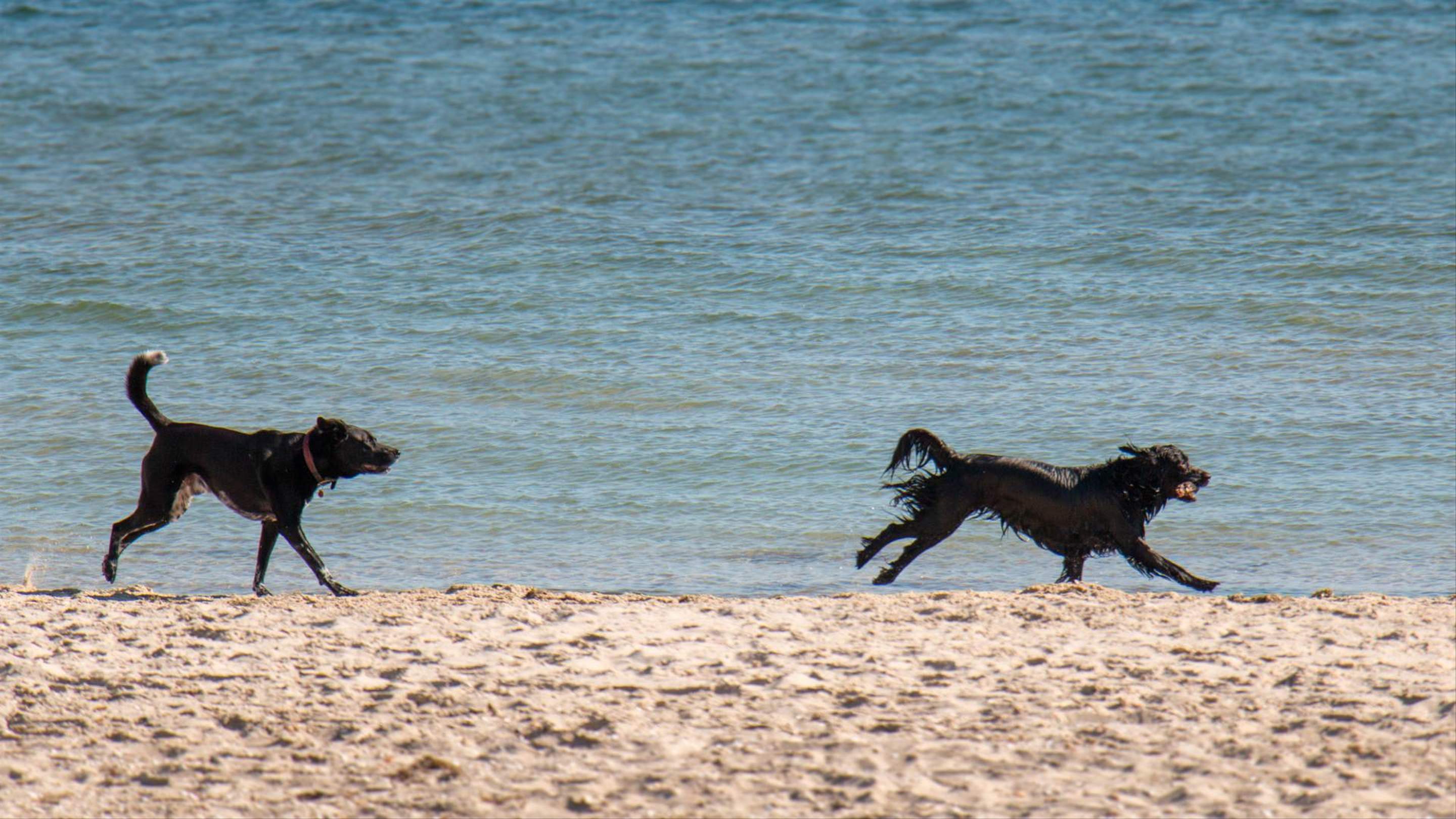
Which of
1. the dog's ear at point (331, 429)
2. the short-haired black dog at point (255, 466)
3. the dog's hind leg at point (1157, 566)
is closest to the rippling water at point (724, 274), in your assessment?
the dog's hind leg at point (1157, 566)

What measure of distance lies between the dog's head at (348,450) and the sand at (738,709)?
3.16 feet

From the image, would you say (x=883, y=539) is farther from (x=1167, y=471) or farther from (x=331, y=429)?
(x=331, y=429)

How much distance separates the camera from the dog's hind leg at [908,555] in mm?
7230

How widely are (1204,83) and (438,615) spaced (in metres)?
13.5

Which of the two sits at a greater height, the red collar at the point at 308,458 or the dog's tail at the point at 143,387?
the dog's tail at the point at 143,387

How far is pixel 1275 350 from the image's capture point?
11469mm

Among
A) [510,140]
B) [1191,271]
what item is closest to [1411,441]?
[1191,271]

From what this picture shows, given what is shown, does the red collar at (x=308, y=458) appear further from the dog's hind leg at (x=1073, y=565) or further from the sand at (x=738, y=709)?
the dog's hind leg at (x=1073, y=565)

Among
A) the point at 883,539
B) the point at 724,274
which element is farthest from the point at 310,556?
the point at 724,274

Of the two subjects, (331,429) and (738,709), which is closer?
(738,709)

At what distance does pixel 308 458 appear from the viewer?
22.7ft

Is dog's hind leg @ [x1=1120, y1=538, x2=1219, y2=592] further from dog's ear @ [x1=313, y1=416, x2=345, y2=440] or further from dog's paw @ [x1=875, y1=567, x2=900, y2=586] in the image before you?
dog's ear @ [x1=313, y1=416, x2=345, y2=440]

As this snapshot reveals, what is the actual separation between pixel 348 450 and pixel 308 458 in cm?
17

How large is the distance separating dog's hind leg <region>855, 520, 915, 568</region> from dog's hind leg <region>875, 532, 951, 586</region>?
2.0 inches
